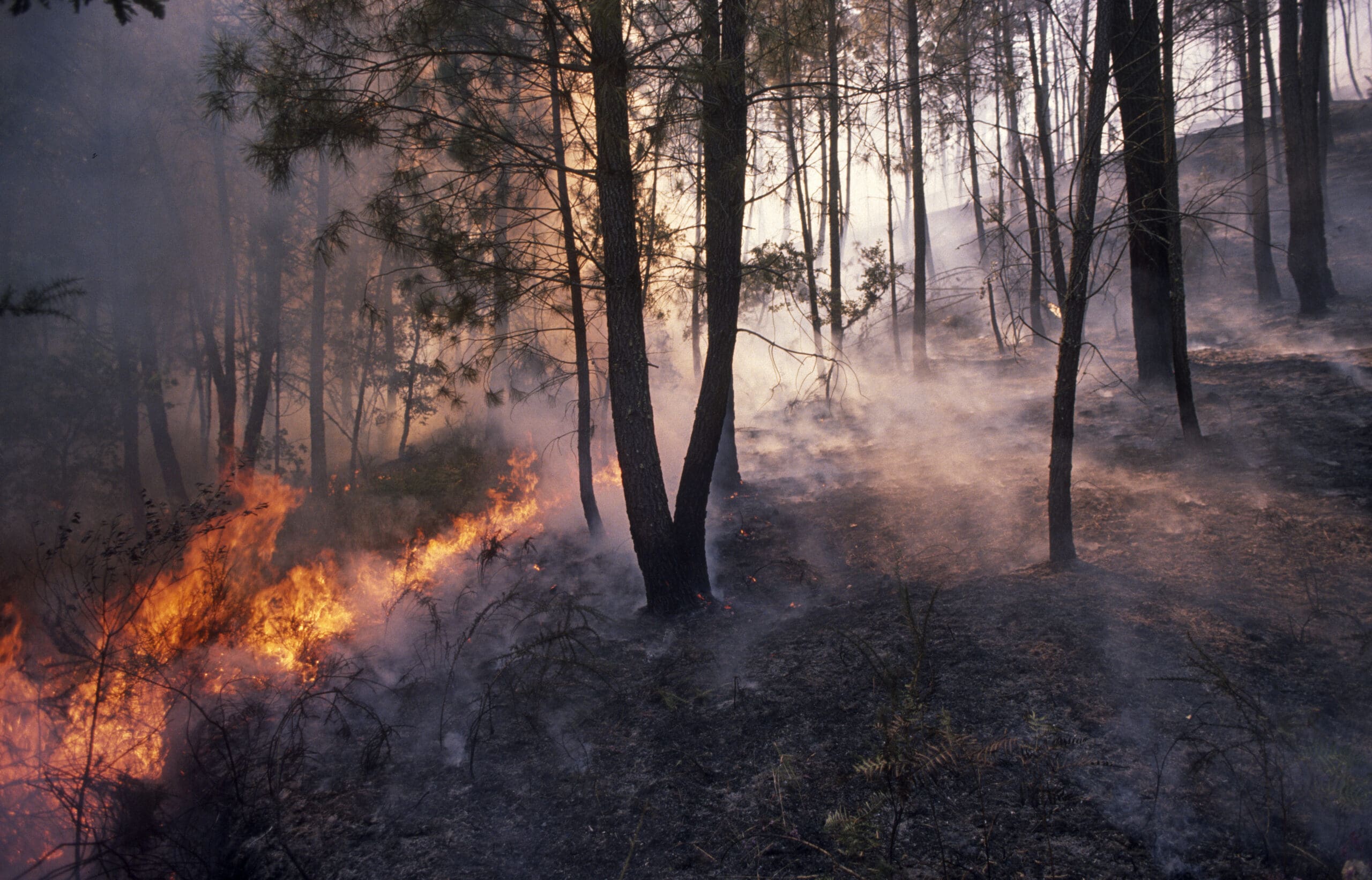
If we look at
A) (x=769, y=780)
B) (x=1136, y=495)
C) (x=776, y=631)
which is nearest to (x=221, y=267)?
(x=776, y=631)

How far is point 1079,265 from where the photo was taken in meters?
5.73

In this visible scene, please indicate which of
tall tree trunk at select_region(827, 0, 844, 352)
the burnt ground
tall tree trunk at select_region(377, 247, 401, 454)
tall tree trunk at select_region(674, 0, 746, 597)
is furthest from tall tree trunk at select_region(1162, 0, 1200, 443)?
tall tree trunk at select_region(377, 247, 401, 454)

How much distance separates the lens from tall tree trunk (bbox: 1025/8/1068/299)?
5824 mm

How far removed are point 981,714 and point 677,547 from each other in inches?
144

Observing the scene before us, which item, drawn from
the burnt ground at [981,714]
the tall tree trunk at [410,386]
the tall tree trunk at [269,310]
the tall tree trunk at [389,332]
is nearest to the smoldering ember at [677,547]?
the burnt ground at [981,714]

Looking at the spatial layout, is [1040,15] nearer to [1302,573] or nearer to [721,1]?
[721,1]

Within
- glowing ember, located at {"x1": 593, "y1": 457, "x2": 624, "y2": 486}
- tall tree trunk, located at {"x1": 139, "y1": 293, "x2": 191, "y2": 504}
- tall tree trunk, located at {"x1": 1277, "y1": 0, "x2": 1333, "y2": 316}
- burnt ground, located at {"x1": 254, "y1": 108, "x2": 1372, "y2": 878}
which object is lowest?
burnt ground, located at {"x1": 254, "y1": 108, "x2": 1372, "y2": 878}

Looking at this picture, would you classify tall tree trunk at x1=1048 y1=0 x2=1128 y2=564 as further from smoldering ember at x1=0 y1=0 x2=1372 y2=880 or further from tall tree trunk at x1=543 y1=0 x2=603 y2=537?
tall tree trunk at x1=543 y1=0 x2=603 y2=537

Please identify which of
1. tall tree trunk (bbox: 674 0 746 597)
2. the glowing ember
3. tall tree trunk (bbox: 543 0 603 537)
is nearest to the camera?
tall tree trunk (bbox: 674 0 746 597)

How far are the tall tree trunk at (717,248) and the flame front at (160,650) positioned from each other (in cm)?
298

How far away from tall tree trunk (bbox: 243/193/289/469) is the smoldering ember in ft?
5.06

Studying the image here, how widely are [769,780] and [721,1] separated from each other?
6.65 meters

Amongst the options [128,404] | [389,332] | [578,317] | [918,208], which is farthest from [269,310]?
[918,208]

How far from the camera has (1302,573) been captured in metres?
5.70
